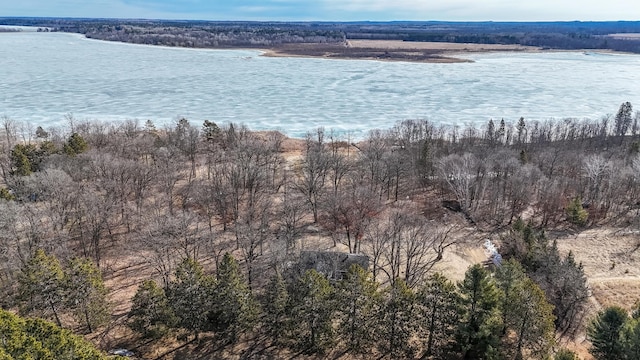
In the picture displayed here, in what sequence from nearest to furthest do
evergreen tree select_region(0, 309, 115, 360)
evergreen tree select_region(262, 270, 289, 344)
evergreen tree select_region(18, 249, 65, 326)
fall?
evergreen tree select_region(0, 309, 115, 360) < evergreen tree select_region(18, 249, 65, 326) < evergreen tree select_region(262, 270, 289, 344)

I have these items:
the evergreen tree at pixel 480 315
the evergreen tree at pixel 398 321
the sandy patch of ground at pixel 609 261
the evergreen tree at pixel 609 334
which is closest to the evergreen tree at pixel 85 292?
the evergreen tree at pixel 398 321

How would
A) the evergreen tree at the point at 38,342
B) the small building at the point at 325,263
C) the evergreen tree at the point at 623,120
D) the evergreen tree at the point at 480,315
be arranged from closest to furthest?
the evergreen tree at the point at 38,342 → the evergreen tree at the point at 480,315 → the small building at the point at 325,263 → the evergreen tree at the point at 623,120

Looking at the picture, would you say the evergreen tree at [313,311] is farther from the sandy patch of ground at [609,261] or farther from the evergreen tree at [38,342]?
the sandy patch of ground at [609,261]

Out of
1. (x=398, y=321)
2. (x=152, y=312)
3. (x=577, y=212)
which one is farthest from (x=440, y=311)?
(x=577, y=212)

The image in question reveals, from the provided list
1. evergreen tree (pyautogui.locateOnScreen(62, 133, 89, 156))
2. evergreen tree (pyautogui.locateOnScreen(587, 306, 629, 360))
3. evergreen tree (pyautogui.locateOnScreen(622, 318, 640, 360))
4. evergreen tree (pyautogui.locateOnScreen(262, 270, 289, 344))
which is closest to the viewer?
evergreen tree (pyautogui.locateOnScreen(622, 318, 640, 360))

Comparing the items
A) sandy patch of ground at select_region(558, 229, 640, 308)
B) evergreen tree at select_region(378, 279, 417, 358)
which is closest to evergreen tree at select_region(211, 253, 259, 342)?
evergreen tree at select_region(378, 279, 417, 358)

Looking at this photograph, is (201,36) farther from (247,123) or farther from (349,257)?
(349,257)

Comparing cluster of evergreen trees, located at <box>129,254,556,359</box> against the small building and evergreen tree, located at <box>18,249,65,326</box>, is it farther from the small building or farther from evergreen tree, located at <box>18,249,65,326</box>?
the small building
